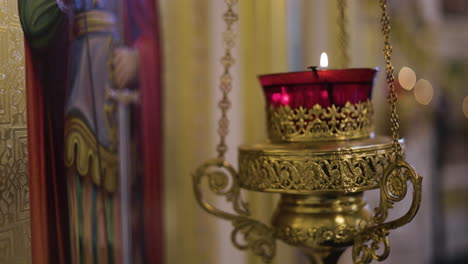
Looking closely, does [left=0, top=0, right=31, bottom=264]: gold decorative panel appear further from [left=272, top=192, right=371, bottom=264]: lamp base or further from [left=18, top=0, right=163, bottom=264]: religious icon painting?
[left=272, top=192, right=371, bottom=264]: lamp base

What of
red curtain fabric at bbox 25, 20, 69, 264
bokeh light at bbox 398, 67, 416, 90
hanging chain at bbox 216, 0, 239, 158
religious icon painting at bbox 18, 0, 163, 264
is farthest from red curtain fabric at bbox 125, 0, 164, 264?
bokeh light at bbox 398, 67, 416, 90

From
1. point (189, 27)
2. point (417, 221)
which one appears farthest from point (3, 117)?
point (417, 221)

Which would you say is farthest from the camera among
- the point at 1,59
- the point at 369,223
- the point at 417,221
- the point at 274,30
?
the point at 417,221

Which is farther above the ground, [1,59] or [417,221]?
[1,59]

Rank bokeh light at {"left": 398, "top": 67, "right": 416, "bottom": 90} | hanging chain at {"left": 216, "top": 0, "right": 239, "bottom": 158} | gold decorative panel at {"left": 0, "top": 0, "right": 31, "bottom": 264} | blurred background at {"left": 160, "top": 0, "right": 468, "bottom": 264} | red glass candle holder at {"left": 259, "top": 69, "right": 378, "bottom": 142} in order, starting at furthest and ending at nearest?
bokeh light at {"left": 398, "top": 67, "right": 416, "bottom": 90} < blurred background at {"left": 160, "top": 0, "right": 468, "bottom": 264} < hanging chain at {"left": 216, "top": 0, "right": 239, "bottom": 158} < red glass candle holder at {"left": 259, "top": 69, "right": 378, "bottom": 142} < gold decorative panel at {"left": 0, "top": 0, "right": 31, "bottom": 264}

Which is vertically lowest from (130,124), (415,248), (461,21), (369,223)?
(415,248)

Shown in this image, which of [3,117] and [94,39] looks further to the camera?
[94,39]

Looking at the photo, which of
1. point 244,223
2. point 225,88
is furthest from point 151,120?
point 244,223

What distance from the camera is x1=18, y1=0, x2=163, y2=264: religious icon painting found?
2.08ft

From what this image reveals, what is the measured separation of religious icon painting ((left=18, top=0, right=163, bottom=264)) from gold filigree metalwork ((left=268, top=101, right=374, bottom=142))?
0.97ft

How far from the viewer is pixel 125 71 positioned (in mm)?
919

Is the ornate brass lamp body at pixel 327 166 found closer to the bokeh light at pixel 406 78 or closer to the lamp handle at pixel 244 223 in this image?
the lamp handle at pixel 244 223

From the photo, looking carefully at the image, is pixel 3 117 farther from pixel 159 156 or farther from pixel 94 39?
pixel 159 156

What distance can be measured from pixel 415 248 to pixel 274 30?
1005mm
